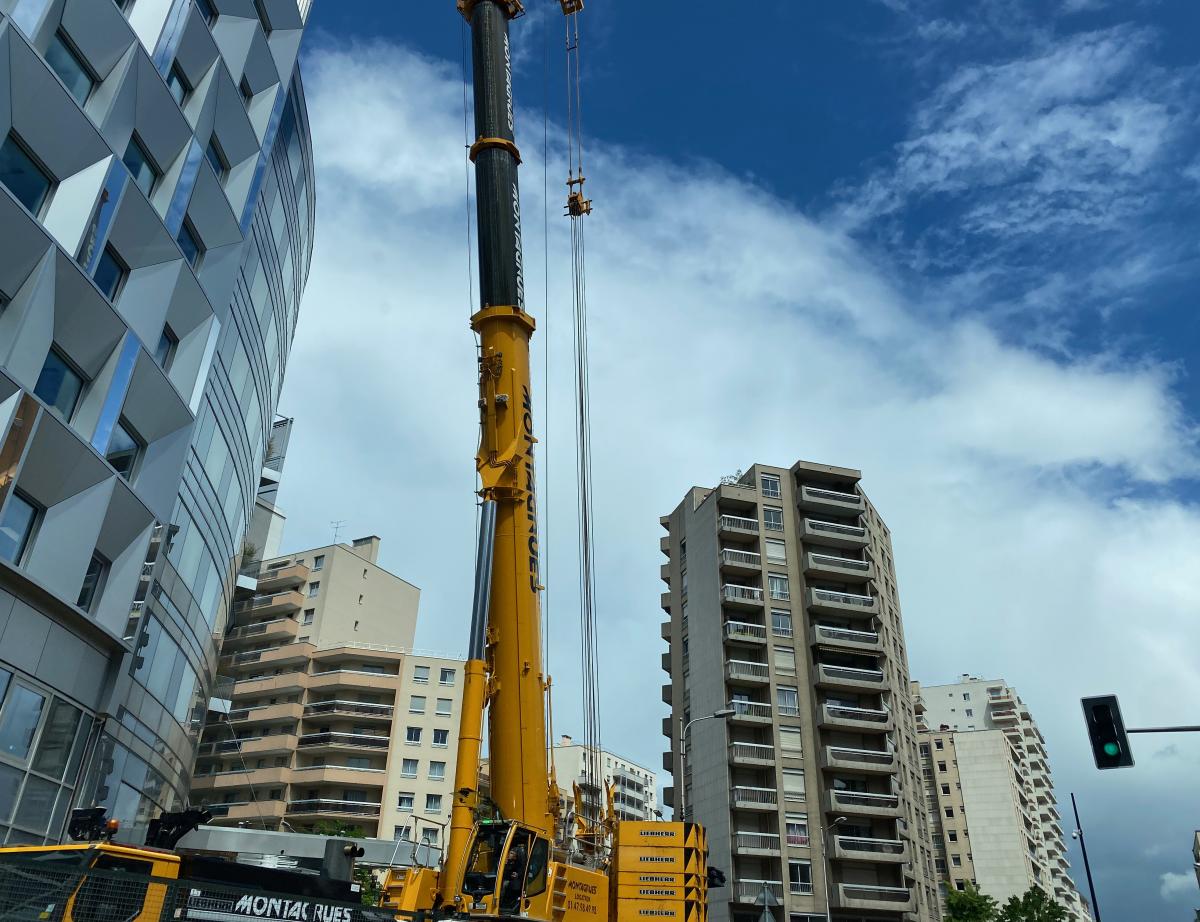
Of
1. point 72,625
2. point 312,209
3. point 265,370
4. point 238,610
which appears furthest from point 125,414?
point 238,610

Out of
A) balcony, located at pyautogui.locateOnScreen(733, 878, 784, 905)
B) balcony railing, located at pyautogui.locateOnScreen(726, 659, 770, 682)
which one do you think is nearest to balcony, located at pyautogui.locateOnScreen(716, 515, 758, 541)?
balcony railing, located at pyautogui.locateOnScreen(726, 659, 770, 682)

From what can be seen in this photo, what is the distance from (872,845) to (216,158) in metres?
49.7

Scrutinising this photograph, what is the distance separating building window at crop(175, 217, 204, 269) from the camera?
77.1 feet

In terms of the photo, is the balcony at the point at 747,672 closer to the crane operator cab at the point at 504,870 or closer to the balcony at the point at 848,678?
the balcony at the point at 848,678

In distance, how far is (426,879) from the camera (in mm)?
15539

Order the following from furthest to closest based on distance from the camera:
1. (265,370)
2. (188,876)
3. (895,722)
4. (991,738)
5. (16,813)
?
(991,738), (895,722), (265,370), (16,813), (188,876)

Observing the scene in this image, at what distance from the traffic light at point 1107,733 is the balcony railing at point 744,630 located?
42405mm

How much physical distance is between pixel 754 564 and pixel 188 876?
54130 mm

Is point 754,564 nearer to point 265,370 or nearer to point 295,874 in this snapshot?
point 265,370

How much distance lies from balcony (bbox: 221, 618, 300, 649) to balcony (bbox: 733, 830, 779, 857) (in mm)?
43227

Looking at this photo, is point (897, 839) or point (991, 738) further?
point (991, 738)

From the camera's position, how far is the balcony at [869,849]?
54472mm

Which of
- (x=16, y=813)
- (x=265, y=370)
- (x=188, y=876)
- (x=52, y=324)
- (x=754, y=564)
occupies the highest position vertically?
(x=754, y=564)

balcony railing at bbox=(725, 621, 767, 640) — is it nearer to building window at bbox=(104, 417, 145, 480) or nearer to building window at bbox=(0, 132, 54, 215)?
building window at bbox=(104, 417, 145, 480)
